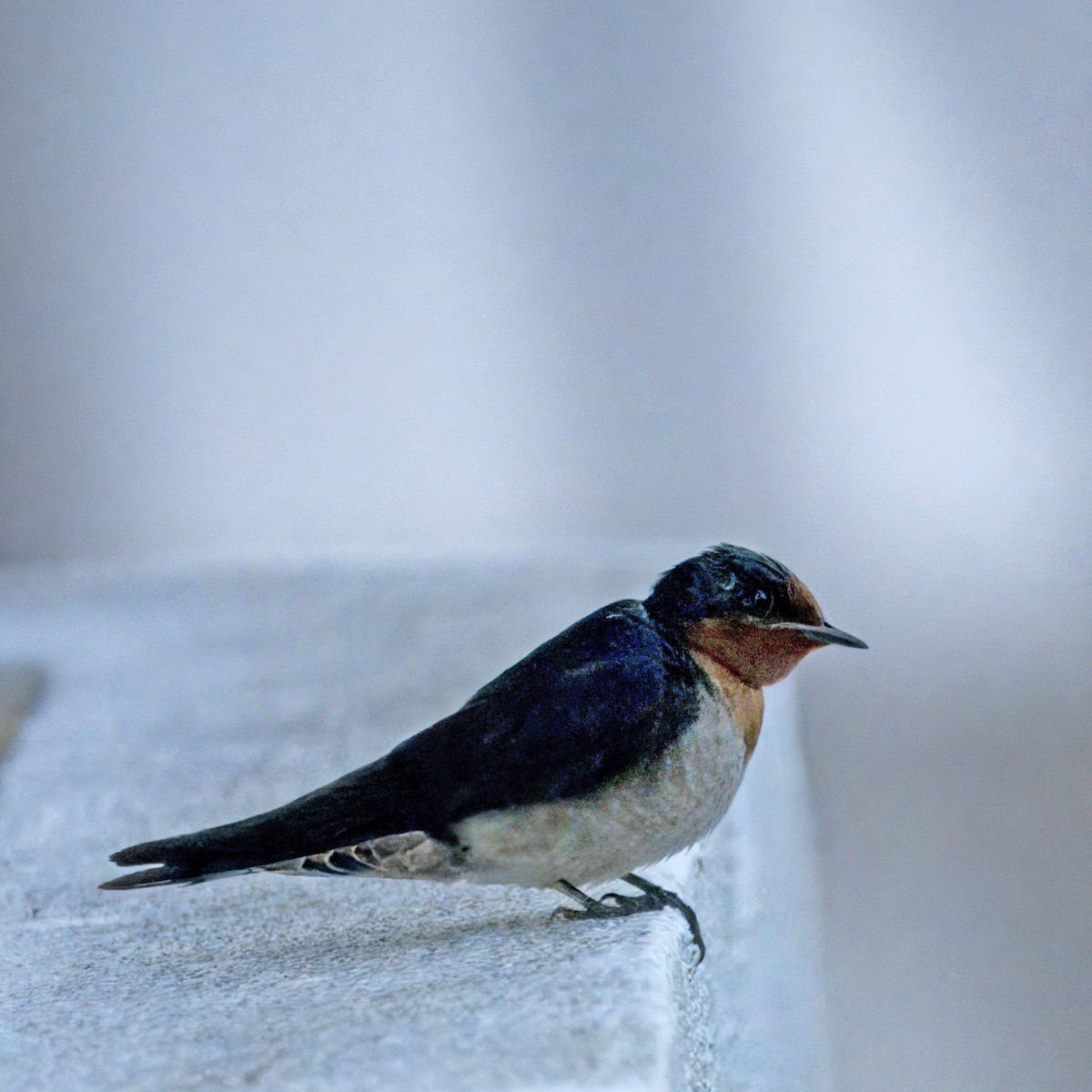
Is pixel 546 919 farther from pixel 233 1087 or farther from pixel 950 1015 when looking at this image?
pixel 950 1015

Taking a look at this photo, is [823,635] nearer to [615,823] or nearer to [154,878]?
[615,823]

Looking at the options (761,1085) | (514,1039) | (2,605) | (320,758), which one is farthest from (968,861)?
(2,605)

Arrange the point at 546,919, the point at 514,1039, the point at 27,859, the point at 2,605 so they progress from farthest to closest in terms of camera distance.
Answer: the point at 2,605 < the point at 27,859 < the point at 546,919 < the point at 514,1039

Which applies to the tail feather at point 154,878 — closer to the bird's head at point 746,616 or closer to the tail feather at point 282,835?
the tail feather at point 282,835

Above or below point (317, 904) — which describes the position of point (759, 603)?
above

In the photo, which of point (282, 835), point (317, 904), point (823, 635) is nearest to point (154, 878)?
point (282, 835)

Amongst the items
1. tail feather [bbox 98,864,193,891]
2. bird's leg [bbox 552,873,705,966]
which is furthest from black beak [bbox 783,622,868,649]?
tail feather [bbox 98,864,193,891]

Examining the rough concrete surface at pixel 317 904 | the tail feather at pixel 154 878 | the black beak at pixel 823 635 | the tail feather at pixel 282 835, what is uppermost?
the black beak at pixel 823 635

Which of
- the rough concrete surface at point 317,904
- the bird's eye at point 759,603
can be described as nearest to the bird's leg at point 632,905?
the rough concrete surface at point 317,904
